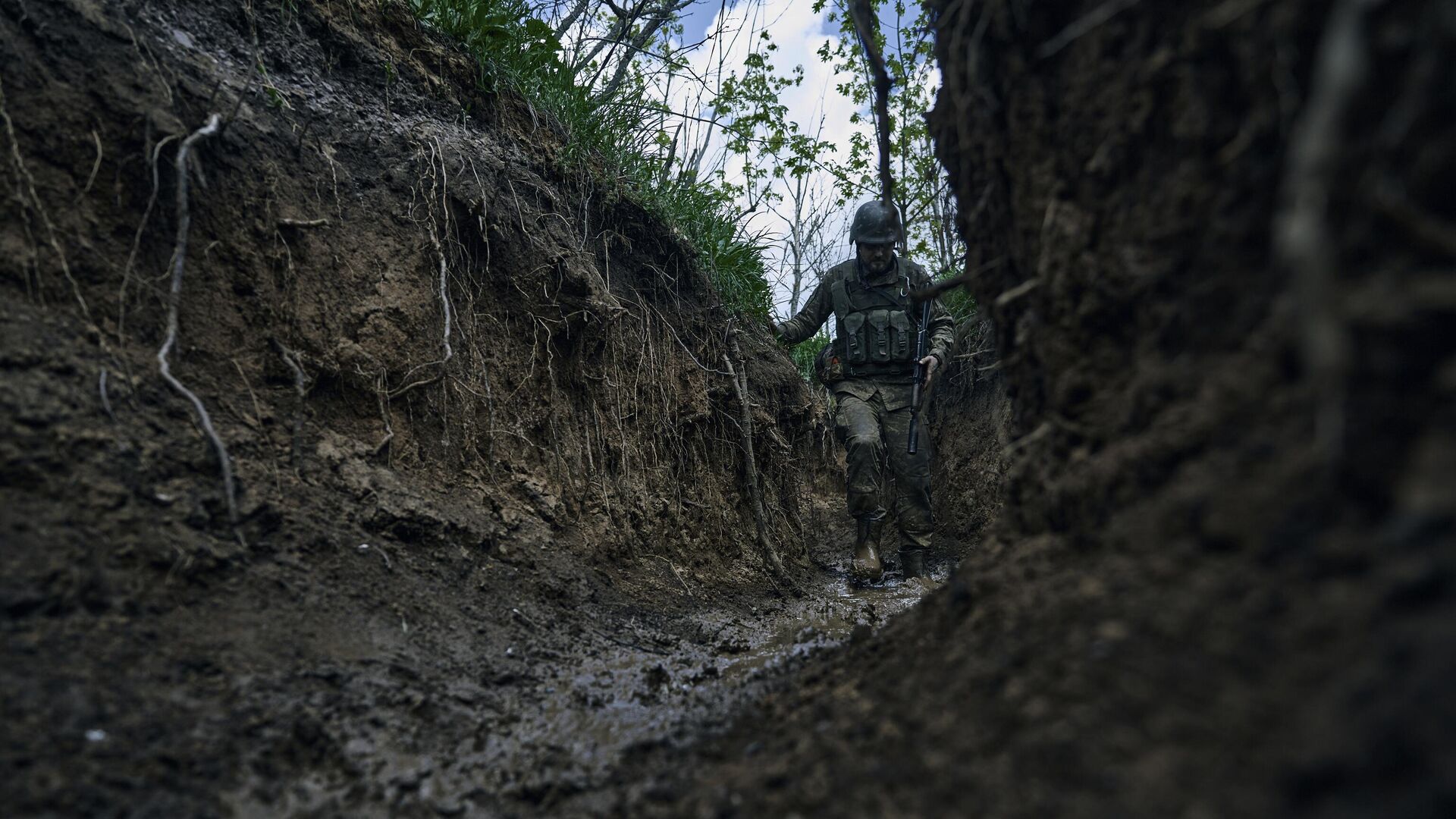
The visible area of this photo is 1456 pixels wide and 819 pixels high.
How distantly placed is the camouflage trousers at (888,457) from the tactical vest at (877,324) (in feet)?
0.47

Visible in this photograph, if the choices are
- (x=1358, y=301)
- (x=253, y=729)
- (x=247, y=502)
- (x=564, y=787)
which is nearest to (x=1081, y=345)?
(x=1358, y=301)

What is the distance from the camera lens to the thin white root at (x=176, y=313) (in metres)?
2.26

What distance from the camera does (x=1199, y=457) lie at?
1.16 metres

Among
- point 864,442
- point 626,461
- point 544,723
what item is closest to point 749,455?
point 864,442

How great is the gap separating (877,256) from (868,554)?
2.18 metres

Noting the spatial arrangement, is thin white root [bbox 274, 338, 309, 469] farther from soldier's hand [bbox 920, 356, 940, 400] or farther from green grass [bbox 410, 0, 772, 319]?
soldier's hand [bbox 920, 356, 940, 400]

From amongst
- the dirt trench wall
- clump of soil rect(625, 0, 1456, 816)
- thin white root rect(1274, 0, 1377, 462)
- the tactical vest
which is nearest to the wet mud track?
clump of soil rect(625, 0, 1456, 816)

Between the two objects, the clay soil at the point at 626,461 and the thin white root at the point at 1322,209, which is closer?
the thin white root at the point at 1322,209

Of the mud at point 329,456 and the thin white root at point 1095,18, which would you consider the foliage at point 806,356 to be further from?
the thin white root at point 1095,18

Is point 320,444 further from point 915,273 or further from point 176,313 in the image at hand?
point 915,273

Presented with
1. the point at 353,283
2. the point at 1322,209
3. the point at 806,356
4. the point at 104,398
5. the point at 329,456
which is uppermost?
the point at 806,356

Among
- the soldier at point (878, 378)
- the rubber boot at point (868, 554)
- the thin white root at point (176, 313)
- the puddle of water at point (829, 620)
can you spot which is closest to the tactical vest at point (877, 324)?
the soldier at point (878, 378)

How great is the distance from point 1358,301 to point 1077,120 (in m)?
0.84

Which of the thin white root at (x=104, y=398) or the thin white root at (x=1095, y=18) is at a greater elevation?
the thin white root at (x=1095, y=18)
